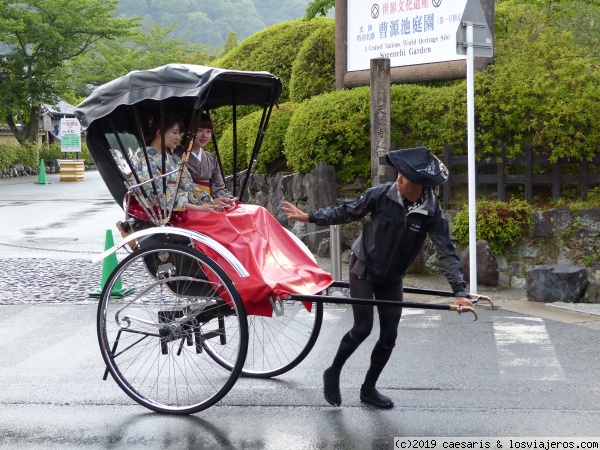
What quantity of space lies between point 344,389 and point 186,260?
1436mm

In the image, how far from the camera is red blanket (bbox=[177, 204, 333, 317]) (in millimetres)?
5141

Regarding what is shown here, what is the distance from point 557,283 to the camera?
870 centimetres

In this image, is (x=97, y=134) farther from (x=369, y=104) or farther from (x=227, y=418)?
(x=369, y=104)

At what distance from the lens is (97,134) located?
5.83 metres

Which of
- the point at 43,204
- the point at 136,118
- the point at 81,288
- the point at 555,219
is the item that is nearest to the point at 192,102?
the point at 136,118

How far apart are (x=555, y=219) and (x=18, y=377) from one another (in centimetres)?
621

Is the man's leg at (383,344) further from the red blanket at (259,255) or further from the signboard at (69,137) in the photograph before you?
the signboard at (69,137)

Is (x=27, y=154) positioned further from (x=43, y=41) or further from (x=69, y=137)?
(x=43, y=41)

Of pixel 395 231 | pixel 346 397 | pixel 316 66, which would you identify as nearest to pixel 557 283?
pixel 346 397

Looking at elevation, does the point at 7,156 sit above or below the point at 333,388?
above

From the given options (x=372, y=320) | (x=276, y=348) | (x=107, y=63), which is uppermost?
(x=107, y=63)

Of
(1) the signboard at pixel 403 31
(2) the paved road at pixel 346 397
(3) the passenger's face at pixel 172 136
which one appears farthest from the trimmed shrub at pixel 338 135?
(3) the passenger's face at pixel 172 136

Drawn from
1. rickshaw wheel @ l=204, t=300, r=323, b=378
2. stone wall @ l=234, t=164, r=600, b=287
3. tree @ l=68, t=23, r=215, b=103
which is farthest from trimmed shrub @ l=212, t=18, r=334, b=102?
tree @ l=68, t=23, r=215, b=103

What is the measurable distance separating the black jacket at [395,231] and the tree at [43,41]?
35.2 meters
